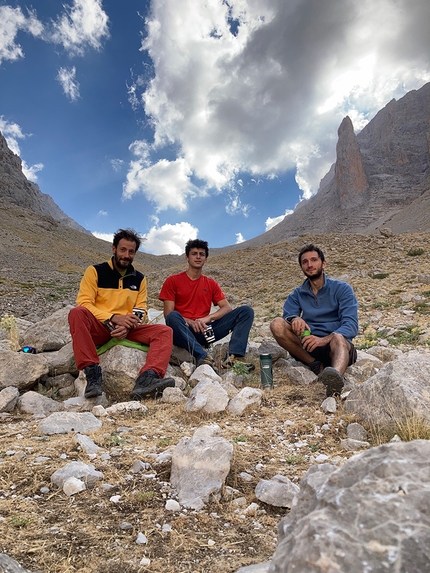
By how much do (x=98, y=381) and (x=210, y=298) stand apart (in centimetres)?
258

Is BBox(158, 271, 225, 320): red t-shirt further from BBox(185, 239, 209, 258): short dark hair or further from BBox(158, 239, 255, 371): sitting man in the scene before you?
BBox(185, 239, 209, 258): short dark hair

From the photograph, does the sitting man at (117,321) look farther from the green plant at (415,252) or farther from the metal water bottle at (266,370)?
the green plant at (415,252)

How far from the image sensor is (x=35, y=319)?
1420 centimetres

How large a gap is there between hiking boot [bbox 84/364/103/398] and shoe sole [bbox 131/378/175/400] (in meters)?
0.44

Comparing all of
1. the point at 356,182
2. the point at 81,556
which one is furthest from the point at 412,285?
the point at 356,182

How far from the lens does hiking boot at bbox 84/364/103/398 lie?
4648 mm

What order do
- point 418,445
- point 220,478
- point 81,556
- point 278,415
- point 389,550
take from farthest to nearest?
point 278,415 → point 220,478 → point 81,556 → point 418,445 → point 389,550

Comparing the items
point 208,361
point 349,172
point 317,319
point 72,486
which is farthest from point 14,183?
point 72,486

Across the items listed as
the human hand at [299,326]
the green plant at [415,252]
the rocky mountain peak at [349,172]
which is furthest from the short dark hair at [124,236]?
the rocky mountain peak at [349,172]

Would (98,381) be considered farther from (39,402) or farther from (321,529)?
(321,529)

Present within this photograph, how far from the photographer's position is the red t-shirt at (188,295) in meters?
6.43

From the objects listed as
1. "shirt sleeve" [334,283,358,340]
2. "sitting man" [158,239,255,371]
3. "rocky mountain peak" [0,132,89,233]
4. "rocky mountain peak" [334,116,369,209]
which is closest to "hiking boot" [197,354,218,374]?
"sitting man" [158,239,255,371]

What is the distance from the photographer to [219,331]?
6.40 meters

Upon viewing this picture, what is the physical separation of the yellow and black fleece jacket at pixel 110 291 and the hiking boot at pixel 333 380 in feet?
9.57
